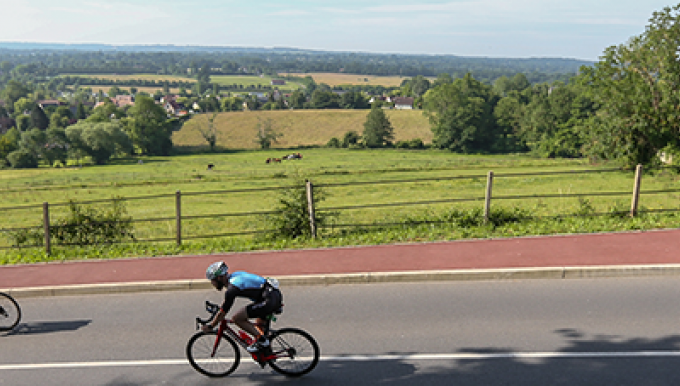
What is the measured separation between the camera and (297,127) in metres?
114

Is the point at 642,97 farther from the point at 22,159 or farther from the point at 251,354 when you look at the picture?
the point at 22,159

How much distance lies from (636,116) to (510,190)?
347 inches

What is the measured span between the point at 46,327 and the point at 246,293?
14.1ft

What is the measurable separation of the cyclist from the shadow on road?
3.20 m

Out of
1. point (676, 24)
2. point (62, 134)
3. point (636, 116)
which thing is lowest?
point (62, 134)

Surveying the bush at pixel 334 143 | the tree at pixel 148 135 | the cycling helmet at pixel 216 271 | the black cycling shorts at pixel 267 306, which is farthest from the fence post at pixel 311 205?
the tree at pixel 148 135

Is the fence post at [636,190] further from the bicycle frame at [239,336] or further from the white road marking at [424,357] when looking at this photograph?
the bicycle frame at [239,336]

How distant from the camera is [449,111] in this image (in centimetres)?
8856

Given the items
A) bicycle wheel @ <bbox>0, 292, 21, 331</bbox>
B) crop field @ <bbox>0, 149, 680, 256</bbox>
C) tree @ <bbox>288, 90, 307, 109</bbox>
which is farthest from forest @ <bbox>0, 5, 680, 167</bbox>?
tree @ <bbox>288, 90, 307, 109</bbox>

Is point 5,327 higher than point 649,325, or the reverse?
point 649,325

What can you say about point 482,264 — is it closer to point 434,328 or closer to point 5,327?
point 434,328

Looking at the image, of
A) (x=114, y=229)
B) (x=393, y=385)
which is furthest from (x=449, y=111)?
(x=393, y=385)

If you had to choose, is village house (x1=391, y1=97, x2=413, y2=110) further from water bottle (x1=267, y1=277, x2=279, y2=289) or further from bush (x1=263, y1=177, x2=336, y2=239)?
water bottle (x1=267, y1=277, x2=279, y2=289)

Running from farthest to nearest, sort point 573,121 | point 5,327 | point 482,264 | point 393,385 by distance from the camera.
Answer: point 573,121, point 482,264, point 5,327, point 393,385
